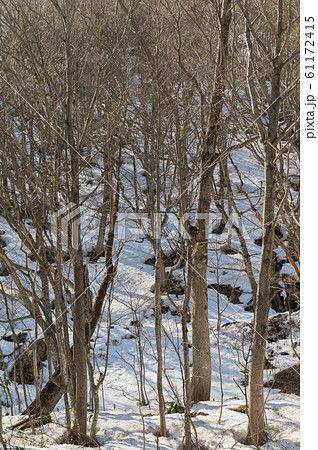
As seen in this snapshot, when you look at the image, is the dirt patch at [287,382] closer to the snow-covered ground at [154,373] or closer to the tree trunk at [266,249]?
the snow-covered ground at [154,373]

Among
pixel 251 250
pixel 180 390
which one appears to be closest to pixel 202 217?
pixel 180 390

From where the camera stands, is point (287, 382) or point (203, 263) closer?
point (203, 263)

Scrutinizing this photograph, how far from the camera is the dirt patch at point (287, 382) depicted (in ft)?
25.3

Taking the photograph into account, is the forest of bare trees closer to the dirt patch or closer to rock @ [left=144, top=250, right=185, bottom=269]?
the dirt patch

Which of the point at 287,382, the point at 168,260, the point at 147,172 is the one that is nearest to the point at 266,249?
the point at 147,172

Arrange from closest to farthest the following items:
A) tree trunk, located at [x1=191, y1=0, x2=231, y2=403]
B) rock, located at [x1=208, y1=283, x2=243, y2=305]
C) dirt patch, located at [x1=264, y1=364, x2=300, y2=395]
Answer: tree trunk, located at [x1=191, y1=0, x2=231, y2=403]
dirt patch, located at [x1=264, y1=364, x2=300, y2=395]
rock, located at [x1=208, y1=283, x2=243, y2=305]

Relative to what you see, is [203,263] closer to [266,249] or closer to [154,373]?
[266,249]

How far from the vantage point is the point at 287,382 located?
7.97 metres

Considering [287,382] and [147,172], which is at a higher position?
[147,172]

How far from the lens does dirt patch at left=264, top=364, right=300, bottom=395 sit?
25.3ft

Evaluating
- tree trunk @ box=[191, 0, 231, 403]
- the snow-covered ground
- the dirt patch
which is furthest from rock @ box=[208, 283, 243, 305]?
tree trunk @ box=[191, 0, 231, 403]

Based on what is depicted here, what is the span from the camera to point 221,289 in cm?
Result: 1278

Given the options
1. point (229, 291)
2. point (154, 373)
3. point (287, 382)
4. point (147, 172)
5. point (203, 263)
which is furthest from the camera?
point (229, 291)
